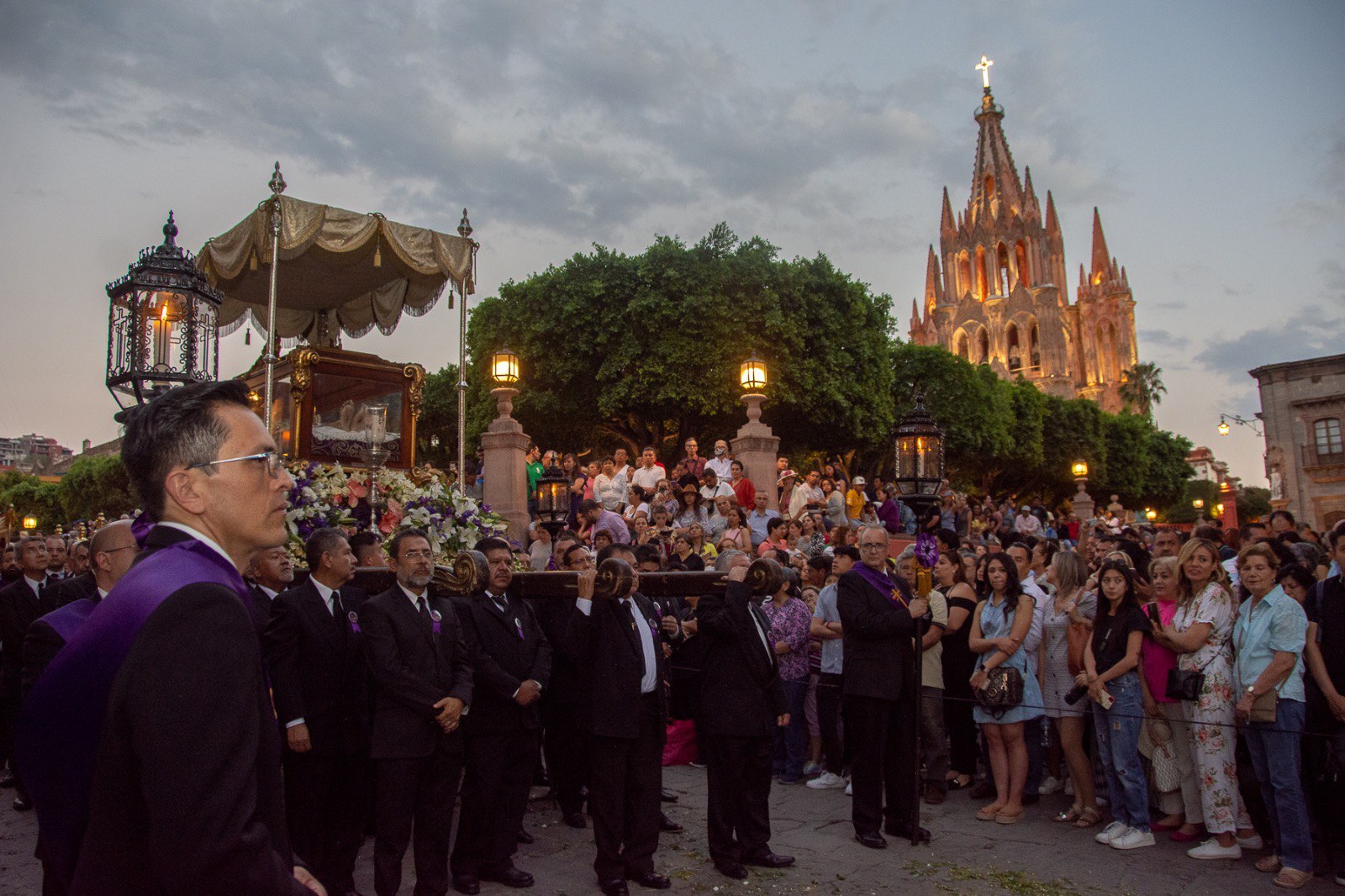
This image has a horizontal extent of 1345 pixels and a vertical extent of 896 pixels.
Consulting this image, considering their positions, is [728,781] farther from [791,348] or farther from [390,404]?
[791,348]

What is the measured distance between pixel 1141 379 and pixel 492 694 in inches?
4280

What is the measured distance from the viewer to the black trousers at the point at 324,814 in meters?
5.73

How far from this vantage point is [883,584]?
7.27 meters

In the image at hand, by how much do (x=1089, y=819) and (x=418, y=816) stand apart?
5.07 metres

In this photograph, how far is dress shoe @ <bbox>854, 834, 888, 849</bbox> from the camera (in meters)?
6.80

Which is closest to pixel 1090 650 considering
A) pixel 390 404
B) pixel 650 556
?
pixel 650 556

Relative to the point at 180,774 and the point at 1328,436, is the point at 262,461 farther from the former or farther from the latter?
the point at 1328,436

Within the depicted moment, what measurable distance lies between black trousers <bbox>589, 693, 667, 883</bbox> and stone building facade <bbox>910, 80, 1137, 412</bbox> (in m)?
97.1

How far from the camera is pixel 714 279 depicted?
30047mm

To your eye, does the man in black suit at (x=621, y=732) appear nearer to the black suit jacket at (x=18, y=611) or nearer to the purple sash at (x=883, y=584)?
the purple sash at (x=883, y=584)

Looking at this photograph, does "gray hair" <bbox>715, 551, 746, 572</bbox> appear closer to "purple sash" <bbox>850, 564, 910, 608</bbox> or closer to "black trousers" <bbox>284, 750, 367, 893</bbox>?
"purple sash" <bbox>850, 564, 910, 608</bbox>

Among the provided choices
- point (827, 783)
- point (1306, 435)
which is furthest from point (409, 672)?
point (1306, 435)

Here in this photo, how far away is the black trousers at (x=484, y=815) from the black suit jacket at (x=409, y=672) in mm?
323

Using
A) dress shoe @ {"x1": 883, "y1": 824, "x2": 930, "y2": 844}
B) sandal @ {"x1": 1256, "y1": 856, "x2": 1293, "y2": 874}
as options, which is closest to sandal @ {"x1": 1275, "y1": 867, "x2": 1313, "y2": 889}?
sandal @ {"x1": 1256, "y1": 856, "x2": 1293, "y2": 874}
